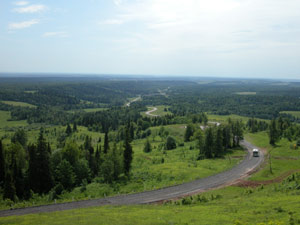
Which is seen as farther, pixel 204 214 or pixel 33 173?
pixel 33 173

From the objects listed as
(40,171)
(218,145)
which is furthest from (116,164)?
(218,145)

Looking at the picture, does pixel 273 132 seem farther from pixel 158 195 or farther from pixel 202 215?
pixel 202 215

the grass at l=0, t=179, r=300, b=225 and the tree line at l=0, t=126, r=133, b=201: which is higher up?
the grass at l=0, t=179, r=300, b=225

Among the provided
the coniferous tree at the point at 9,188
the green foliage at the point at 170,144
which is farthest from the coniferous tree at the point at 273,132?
the coniferous tree at the point at 9,188

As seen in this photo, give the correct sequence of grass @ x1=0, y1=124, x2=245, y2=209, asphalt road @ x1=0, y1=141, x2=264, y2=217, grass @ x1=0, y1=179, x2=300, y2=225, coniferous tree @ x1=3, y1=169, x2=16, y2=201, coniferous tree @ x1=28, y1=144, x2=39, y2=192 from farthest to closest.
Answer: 1. coniferous tree @ x1=28, y1=144, x2=39, y2=192
2. coniferous tree @ x1=3, y1=169, x2=16, y2=201
3. grass @ x1=0, y1=124, x2=245, y2=209
4. asphalt road @ x1=0, y1=141, x2=264, y2=217
5. grass @ x1=0, y1=179, x2=300, y2=225

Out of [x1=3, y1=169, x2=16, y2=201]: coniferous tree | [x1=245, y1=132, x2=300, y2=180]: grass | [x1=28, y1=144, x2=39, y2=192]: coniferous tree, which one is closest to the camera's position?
[x1=3, y1=169, x2=16, y2=201]: coniferous tree

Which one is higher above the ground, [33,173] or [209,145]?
[209,145]

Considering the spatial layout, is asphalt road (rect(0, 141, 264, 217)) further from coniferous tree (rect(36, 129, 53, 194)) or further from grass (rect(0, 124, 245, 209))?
coniferous tree (rect(36, 129, 53, 194))

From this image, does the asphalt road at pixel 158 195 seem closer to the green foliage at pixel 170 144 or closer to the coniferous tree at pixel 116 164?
the coniferous tree at pixel 116 164

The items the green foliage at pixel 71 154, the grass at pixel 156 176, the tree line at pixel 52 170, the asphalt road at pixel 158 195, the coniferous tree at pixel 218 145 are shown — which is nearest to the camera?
the asphalt road at pixel 158 195

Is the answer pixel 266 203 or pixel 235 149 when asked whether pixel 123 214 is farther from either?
pixel 235 149

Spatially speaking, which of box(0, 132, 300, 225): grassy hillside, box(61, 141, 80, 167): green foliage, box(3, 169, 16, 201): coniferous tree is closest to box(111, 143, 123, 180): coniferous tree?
box(61, 141, 80, 167): green foliage

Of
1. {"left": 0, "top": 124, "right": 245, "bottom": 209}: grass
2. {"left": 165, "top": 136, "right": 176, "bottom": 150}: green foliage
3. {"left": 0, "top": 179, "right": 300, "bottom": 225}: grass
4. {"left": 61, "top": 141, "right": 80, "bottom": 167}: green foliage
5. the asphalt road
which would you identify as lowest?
{"left": 165, "top": 136, "right": 176, "bottom": 150}: green foliage

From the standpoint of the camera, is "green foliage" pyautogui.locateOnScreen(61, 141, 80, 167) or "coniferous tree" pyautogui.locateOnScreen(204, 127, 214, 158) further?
"coniferous tree" pyautogui.locateOnScreen(204, 127, 214, 158)
